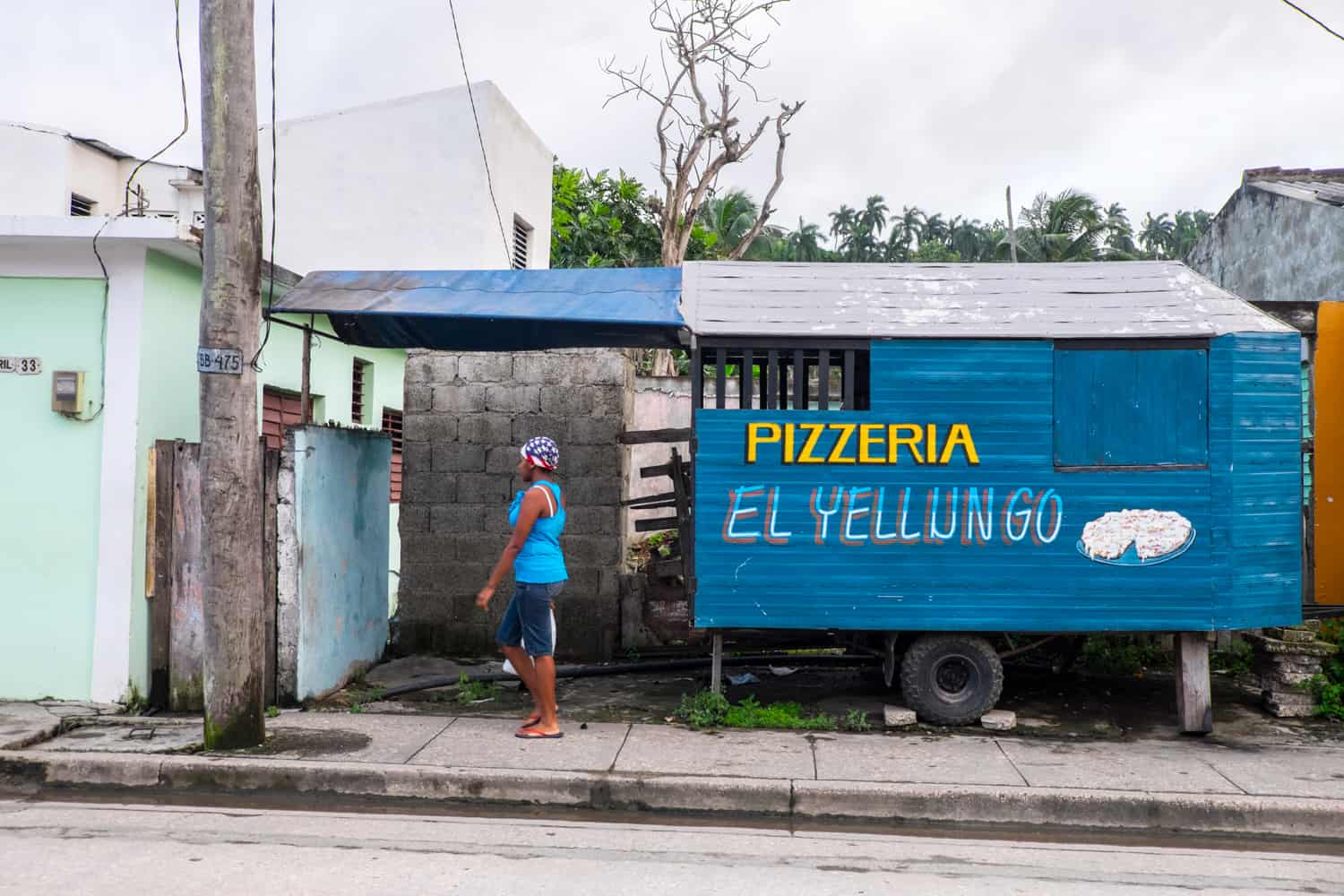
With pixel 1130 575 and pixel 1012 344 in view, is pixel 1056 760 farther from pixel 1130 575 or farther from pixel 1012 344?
pixel 1012 344

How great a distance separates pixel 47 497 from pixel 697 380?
4.48 m

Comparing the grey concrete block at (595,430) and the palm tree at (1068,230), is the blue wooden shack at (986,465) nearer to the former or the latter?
the grey concrete block at (595,430)

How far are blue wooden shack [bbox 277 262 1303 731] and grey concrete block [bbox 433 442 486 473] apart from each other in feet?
8.24

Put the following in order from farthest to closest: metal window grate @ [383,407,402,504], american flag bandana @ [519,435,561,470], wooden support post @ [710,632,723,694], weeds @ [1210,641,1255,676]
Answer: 1. metal window grate @ [383,407,402,504]
2. weeds @ [1210,641,1255,676]
3. wooden support post @ [710,632,723,694]
4. american flag bandana @ [519,435,561,470]

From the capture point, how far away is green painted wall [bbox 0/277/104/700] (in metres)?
7.45

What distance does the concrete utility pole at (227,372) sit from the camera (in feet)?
20.5

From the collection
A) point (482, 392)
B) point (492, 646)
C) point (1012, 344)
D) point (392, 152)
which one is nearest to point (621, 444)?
point (482, 392)

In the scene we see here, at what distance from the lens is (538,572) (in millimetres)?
6680

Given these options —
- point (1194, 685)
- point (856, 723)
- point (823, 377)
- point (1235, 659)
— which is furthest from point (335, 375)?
point (1235, 659)

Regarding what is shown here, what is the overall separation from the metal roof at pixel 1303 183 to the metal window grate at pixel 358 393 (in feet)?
35.3

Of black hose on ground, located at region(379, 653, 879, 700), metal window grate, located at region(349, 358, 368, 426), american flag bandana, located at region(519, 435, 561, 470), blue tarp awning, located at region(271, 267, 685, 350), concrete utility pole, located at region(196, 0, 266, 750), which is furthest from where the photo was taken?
metal window grate, located at region(349, 358, 368, 426)

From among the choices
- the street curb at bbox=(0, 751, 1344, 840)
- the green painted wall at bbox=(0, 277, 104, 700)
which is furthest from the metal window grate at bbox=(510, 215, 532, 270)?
the street curb at bbox=(0, 751, 1344, 840)

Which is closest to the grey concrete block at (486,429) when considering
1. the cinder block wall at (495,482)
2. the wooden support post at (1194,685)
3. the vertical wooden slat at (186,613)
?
the cinder block wall at (495,482)

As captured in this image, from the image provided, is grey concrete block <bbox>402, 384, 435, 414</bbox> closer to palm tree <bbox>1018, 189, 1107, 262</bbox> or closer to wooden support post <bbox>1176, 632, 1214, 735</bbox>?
wooden support post <bbox>1176, 632, 1214, 735</bbox>
